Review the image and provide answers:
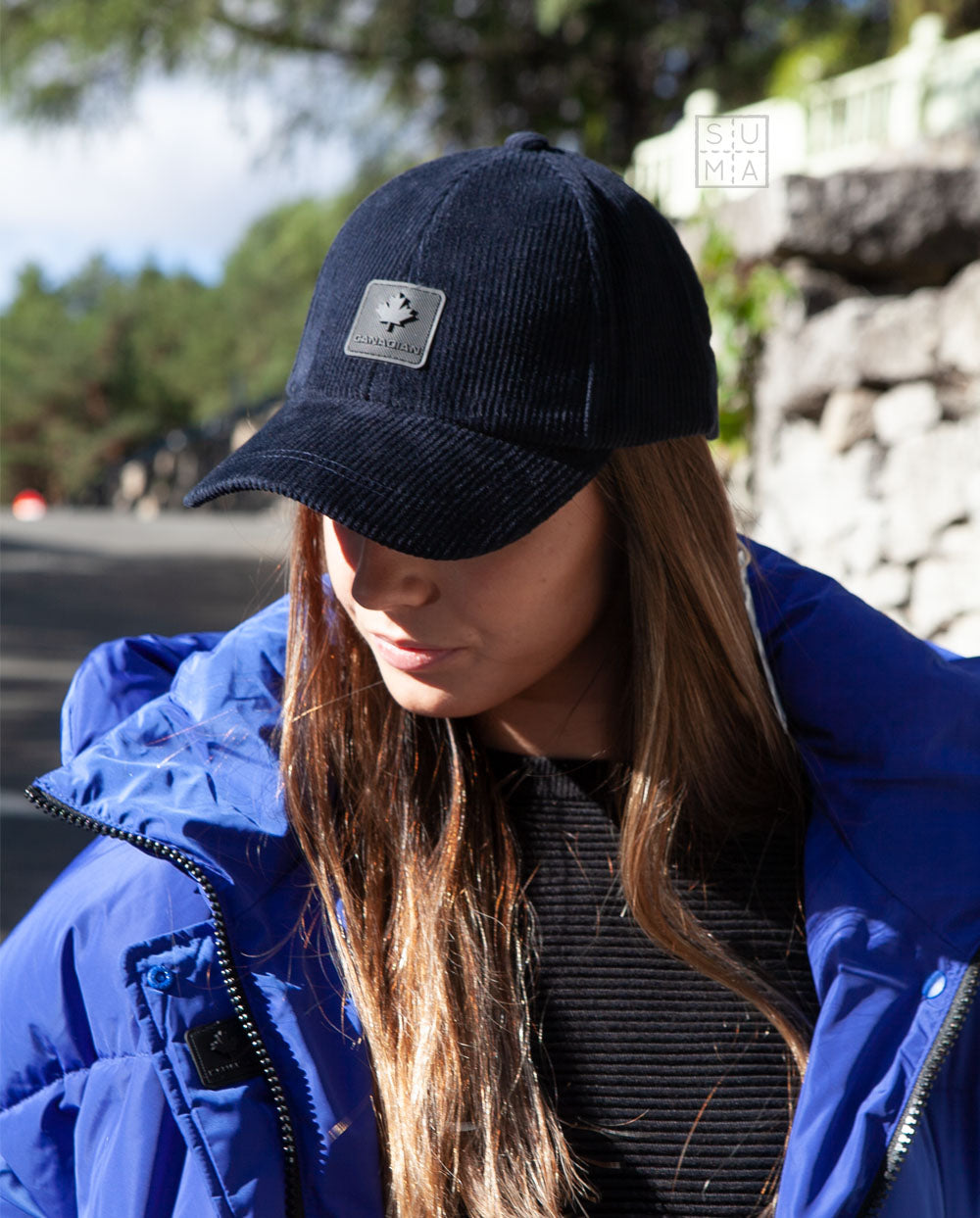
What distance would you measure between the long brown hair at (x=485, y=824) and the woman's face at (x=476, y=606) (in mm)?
68

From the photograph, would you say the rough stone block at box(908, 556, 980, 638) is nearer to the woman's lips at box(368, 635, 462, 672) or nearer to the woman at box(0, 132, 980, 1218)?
the woman at box(0, 132, 980, 1218)

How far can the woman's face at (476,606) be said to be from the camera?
1142 millimetres

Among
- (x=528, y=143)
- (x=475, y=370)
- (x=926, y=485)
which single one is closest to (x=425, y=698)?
(x=475, y=370)

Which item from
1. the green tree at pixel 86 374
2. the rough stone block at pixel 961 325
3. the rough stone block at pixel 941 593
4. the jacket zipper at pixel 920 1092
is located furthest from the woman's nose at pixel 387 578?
the green tree at pixel 86 374

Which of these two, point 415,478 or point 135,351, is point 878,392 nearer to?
point 415,478

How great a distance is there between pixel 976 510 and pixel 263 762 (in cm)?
289

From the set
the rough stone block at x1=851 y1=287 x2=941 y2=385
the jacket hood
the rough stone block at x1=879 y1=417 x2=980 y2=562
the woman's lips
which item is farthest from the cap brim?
the rough stone block at x1=851 y1=287 x2=941 y2=385

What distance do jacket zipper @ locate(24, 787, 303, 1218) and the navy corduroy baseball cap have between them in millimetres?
308

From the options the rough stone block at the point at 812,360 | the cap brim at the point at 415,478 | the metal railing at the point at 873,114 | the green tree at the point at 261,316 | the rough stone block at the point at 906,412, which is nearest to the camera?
the cap brim at the point at 415,478

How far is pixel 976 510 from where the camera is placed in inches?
142

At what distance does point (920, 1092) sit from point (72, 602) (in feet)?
25.1

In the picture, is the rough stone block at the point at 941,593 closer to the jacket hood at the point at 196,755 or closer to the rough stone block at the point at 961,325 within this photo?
the rough stone block at the point at 961,325

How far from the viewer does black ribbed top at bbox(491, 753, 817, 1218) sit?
118 centimetres

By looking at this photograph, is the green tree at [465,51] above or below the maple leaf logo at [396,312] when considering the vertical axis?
above
